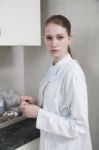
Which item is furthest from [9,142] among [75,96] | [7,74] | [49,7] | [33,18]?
[49,7]

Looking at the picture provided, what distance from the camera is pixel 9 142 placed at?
1.17 m

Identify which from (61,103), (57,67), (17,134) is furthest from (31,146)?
(57,67)

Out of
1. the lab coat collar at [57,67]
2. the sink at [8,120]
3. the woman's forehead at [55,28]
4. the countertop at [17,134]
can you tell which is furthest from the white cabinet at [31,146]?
the woman's forehead at [55,28]

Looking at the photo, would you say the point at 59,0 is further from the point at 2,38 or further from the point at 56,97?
the point at 56,97

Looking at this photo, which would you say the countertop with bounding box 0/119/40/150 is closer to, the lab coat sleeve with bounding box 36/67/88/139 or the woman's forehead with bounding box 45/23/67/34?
the lab coat sleeve with bounding box 36/67/88/139

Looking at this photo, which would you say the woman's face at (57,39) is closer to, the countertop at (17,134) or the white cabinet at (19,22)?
the white cabinet at (19,22)

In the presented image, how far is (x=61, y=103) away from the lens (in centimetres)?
104

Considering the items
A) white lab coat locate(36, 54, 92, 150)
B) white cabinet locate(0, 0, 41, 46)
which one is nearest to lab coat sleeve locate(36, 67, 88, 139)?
white lab coat locate(36, 54, 92, 150)

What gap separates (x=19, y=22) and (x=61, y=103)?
0.52 m

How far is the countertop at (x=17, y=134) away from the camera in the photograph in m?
1.15

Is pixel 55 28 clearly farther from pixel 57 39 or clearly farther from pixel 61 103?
pixel 61 103

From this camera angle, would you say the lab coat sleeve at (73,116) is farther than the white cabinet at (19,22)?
No

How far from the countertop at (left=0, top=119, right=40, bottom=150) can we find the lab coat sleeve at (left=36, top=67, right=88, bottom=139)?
256 mm

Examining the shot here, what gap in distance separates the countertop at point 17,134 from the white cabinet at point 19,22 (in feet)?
1.78
